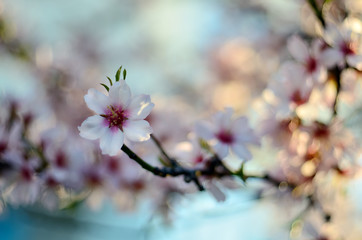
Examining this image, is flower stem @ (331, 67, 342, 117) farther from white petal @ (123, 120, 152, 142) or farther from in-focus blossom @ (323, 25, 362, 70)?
white petal @ (123, 120, 152, 142)

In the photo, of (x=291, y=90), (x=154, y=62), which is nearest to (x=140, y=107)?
(x=291, y=90)

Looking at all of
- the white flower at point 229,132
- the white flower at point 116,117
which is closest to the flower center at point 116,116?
the white flower at point 116,117

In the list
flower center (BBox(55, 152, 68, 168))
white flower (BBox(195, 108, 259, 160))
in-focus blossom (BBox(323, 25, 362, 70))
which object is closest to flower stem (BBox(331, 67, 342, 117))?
in-focus blossom (BBox(323, 25, 362, 70))

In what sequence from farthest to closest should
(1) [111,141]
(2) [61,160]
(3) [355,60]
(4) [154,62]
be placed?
(4) [154,62], (2) [61,160], (3) [355,60], (1) [111,141]

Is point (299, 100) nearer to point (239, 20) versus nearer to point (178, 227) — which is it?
point (178, 227)

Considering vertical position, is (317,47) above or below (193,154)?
above

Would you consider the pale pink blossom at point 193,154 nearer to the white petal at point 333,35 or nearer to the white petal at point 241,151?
the white petal at point 241,151

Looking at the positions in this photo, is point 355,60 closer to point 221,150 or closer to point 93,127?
point 221,150
